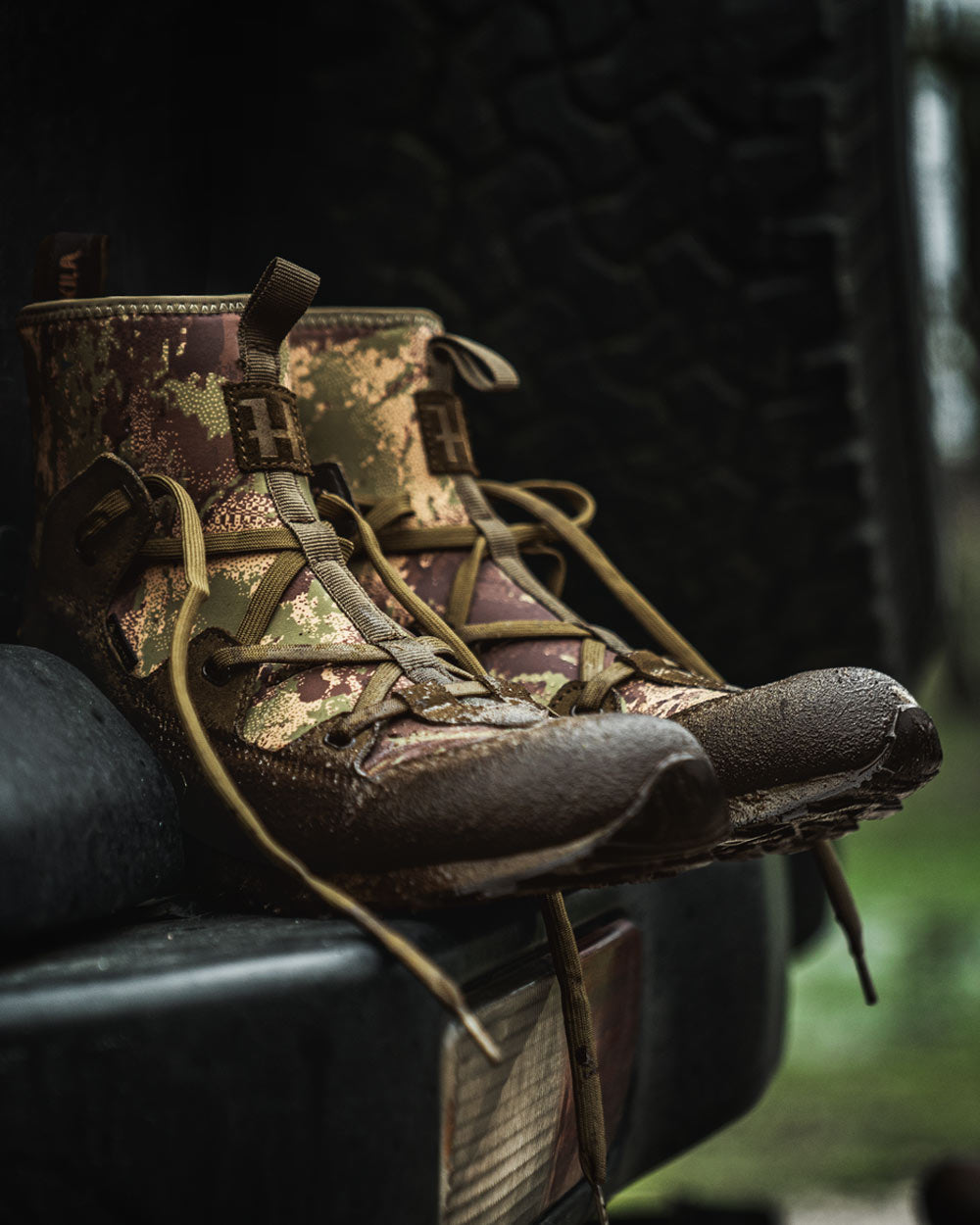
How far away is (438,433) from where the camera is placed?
100cm

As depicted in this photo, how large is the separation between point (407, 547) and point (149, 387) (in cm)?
24

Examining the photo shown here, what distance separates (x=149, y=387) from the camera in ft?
2.60

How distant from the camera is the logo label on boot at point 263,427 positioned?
0.80 meters

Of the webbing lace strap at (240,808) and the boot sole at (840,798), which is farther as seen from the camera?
the boot sole at (840,798)

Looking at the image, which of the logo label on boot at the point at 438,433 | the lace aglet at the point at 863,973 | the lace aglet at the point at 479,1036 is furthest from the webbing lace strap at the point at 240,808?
the lace aglet at the point at 863,973

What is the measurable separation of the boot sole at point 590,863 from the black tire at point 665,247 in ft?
1.84

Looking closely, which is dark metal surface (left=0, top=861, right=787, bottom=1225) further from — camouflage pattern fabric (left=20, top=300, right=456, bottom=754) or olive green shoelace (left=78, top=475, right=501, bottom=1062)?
camouflage pattern fabric (left=20, top=300, right=456, bottom=754)

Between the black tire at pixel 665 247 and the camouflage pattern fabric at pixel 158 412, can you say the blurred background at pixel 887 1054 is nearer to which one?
the black tire at pixel 665 247

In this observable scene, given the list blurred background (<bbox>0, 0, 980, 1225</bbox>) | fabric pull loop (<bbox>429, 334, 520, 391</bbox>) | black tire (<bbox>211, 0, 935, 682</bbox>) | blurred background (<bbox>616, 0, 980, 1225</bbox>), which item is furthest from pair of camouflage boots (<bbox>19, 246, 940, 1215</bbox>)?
blurred background (<bbox>616, 0, 980, 1225</bbox>)

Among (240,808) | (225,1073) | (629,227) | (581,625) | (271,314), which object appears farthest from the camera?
(629,227)

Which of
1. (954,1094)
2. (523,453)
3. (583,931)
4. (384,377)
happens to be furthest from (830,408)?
(954,1094)

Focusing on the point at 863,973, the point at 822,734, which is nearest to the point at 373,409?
the point at 822,734

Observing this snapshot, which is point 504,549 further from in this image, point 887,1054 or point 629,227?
point 887,1054

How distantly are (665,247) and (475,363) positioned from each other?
0.40 meters
